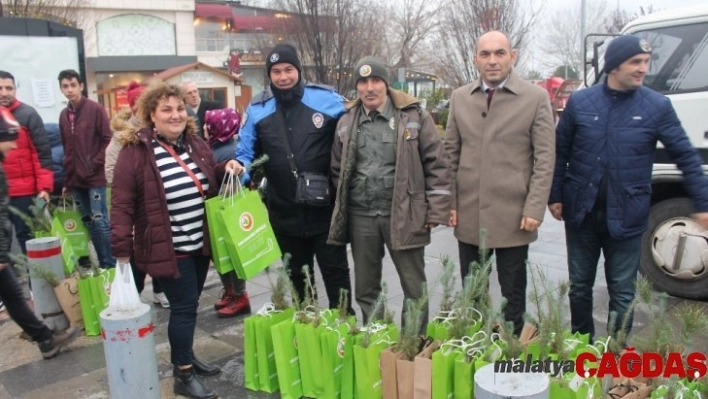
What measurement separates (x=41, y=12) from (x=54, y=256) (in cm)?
1371

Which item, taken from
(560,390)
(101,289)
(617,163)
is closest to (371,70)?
(617,163)

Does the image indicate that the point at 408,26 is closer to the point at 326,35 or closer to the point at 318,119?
the point at 326,35

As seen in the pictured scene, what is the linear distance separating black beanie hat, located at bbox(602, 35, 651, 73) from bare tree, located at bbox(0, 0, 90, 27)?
34.6 feet

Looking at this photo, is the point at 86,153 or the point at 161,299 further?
the point at 86,153

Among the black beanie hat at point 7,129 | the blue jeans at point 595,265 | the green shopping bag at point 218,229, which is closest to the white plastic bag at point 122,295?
the green shopping bag at point 218,229

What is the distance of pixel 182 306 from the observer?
11.4ft

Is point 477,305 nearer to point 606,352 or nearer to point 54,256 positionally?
point 606,352

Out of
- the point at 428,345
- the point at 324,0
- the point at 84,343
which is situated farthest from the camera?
the point at 324,0

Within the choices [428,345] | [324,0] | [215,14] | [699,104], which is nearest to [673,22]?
[699,104]

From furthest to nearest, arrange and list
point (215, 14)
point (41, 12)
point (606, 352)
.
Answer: point (215, 14), point (41, 12), point (606, 352)

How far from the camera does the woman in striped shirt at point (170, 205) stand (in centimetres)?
325

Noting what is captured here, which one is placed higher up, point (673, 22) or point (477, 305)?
point (673, 22)

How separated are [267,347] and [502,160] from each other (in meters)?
1.74

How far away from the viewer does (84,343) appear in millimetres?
4457
